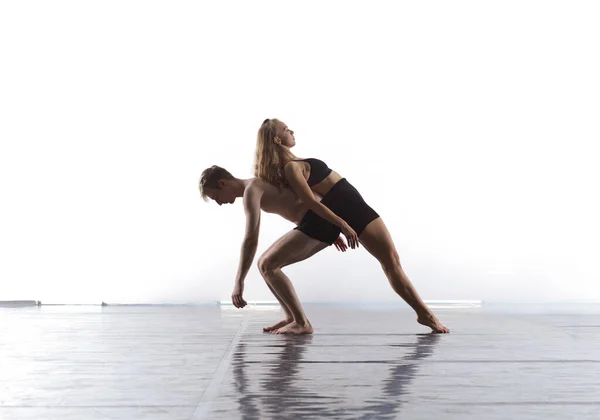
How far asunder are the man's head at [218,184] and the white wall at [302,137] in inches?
132

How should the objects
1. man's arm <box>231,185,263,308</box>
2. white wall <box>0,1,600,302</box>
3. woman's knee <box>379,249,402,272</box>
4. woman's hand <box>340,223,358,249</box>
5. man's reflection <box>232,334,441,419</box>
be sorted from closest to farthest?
1. man's reflection <box>232,334,441,419</box>
2. woman's hand <box>340,223,358,249</box>
3. man's arm <box>231,185,263,308</box>
4. woman's knee <box>379,249,402,272</box>
5. white wall <box>0,1,600,302</box>

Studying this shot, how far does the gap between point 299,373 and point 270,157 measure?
155 cm

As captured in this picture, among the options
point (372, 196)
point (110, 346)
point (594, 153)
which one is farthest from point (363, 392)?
point (594, 153)

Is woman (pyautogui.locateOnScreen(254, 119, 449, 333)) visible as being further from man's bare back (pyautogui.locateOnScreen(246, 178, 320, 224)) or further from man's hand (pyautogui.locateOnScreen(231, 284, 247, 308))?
man's hand (pyautogui.locateOnScreen(231, 284, 247, 308))

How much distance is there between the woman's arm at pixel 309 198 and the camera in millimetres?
3445

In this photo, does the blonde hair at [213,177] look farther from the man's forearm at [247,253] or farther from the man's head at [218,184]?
the man's forearm at [247,253]

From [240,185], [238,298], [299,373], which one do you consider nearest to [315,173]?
[240,185]

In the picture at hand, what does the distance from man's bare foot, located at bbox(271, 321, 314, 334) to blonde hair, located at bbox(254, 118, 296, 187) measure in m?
0.56

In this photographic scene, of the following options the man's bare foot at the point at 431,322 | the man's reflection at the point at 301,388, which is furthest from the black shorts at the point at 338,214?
the man's reflection at the point at 301,388

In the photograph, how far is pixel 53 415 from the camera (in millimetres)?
1632

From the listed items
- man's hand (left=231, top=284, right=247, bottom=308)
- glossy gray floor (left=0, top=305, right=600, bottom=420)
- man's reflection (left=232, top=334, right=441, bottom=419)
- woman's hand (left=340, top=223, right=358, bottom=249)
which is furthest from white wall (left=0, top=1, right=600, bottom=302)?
man's reflection (left=232, top=334, right=441, bottom=419)

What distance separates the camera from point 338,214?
3672 millimetres

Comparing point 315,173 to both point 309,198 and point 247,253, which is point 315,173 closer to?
point 309,198

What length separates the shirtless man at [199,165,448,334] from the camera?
12.0ft
